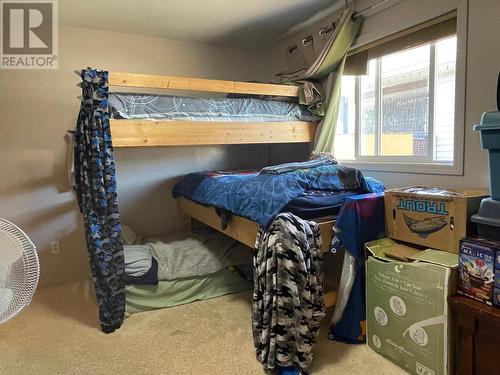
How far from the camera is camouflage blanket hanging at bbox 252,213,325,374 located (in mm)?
1688

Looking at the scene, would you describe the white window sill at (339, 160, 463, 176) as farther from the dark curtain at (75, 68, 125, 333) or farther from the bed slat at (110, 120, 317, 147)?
the dark curtain at (75, 68, 125, 333)

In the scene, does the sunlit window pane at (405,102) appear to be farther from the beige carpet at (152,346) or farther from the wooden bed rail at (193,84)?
the beige carpet at (152,346)

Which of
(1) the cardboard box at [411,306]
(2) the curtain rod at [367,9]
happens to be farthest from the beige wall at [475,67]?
(1) the cardboard box at [411,306]

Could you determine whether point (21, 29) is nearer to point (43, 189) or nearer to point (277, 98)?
point (43, 189)

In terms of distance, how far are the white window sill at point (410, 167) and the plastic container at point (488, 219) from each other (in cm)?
50

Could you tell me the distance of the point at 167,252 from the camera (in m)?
2.63

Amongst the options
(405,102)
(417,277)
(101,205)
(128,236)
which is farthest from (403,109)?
(128,236)

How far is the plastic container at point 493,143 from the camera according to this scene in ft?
4.84

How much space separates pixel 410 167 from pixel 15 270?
7.57 ft

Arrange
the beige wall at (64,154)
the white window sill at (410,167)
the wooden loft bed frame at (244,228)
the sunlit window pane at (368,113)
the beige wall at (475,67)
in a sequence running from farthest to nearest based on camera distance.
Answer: the beige wall at (64,154) < the sunlit window pane at (368,113) < the white window sill at (410,167) < the wooden loft bed frame at (244,228) < the beige wall at (475,67)

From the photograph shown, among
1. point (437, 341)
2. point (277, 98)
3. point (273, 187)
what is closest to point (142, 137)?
point (273, 187)

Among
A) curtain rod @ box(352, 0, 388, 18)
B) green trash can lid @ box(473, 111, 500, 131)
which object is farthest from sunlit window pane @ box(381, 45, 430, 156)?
green trash can lid @ box(473, 111, 500, 131)

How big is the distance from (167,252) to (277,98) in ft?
4.84

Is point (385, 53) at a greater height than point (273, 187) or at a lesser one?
greater
